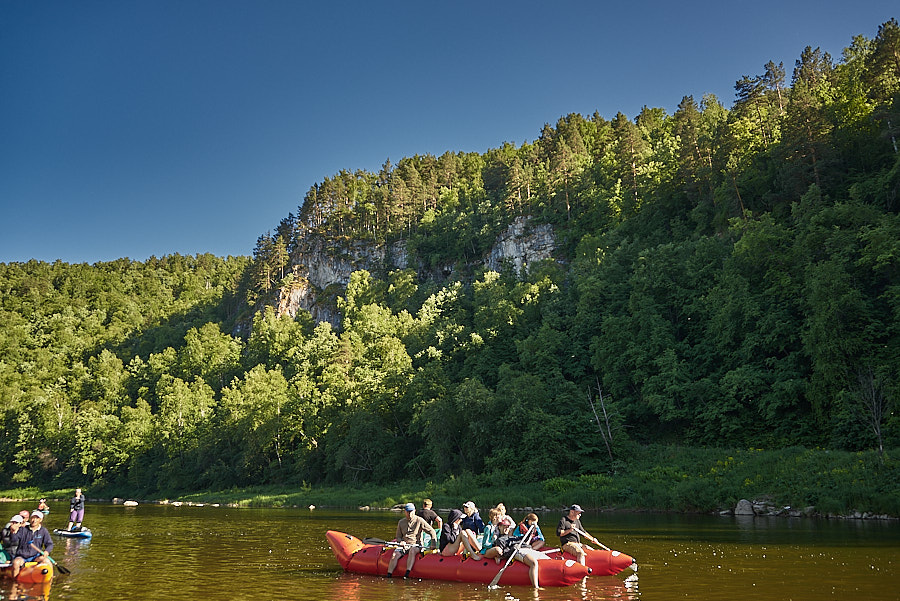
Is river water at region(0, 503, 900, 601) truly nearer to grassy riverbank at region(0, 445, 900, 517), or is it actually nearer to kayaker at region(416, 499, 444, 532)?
kayaker at region(416, 499, 444, 532)

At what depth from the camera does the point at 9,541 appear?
51.4 feet

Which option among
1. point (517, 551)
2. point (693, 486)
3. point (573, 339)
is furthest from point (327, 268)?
point (517, 551)

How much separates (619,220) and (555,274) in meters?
11.0

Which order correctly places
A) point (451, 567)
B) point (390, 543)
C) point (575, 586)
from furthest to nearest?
point (390, 543), point (451, 567), point (575, 586)

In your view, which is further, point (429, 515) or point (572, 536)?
point (429, 515)

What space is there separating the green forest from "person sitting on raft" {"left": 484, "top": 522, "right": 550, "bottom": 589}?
67.6 feet

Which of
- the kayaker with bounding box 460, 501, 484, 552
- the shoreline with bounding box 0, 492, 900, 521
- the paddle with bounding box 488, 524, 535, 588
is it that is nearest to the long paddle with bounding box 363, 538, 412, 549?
the kayaker with bounding box 460, 501, 484, 552

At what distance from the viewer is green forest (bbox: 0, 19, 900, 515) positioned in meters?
41.9

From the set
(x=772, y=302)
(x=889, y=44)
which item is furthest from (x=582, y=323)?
(x=889, y=44)

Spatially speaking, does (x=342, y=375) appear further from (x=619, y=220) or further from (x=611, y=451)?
(x=619, y=220)

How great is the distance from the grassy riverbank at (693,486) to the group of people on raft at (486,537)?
19718mm

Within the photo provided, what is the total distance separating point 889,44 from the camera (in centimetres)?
5303

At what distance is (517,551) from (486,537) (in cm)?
128

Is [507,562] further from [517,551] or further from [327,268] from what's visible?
[327,268]
